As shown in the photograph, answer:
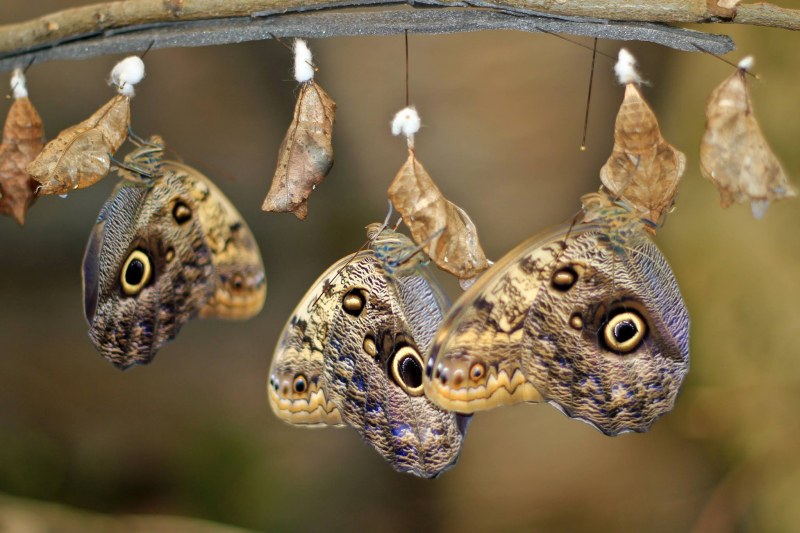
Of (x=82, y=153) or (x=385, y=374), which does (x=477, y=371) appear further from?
(x=82, y=153)

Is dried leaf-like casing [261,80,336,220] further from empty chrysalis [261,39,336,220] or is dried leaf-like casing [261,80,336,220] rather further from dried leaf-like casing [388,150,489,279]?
dried leaf-like casing [388,150,489,279]

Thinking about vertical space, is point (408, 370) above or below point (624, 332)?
below

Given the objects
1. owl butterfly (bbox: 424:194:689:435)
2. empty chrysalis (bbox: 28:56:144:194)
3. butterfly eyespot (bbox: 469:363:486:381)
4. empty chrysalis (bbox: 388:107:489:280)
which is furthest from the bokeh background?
butterfly eyespot (bbox: 469:363:486:381)

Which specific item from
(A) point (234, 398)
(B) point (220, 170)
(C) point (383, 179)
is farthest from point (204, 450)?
(C) point (383, 179)

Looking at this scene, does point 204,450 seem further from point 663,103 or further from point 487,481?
point 663,103

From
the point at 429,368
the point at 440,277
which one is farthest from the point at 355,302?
the point at 440,277

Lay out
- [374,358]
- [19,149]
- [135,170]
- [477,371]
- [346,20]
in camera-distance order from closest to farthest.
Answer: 1. [477,371]
2. [346,20]
3. [374,358]
4. [135,170]
5. [19,149]
